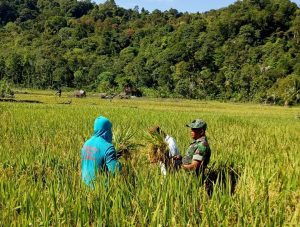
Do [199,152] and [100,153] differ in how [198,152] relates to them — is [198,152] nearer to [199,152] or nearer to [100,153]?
[199,152]

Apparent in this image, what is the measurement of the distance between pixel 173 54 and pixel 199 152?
89.2 m

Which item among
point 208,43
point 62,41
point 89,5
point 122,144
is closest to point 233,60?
point 208,43

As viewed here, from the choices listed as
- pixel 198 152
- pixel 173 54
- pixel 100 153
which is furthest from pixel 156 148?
pixel 173 54

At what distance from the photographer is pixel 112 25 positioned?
134625mm

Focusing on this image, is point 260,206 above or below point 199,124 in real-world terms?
below

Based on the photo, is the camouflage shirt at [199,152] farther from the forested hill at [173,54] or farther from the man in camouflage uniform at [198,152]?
the forested hill at [173,54]

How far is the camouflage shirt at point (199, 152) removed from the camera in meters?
5.12

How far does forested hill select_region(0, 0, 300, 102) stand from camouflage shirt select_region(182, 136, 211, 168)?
187 feet

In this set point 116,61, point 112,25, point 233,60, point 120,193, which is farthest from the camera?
point 112,25

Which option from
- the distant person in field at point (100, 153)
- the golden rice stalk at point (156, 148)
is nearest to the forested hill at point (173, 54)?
the golden rice stalk at point (156, 148)

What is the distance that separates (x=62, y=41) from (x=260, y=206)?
396 feet

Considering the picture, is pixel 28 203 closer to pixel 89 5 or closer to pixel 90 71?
pixel 90 71

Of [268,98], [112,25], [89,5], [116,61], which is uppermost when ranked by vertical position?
[89,5]

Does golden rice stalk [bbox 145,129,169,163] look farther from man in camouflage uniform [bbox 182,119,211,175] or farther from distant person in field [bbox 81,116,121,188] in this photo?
distant person in field [bbox 81,116,121,188]
